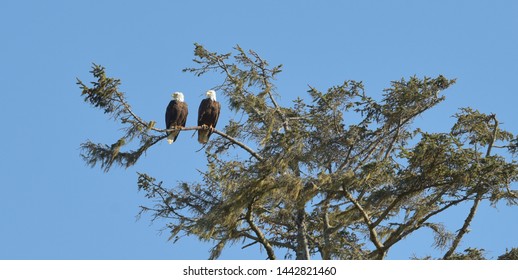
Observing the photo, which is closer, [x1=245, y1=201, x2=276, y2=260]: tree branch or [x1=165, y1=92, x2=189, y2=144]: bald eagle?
[x1=245, y1=201, x2=276, y2=260]: tree branch

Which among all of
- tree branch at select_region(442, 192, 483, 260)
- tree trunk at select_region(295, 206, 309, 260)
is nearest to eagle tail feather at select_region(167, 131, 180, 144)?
tree trunk at select_region(295, 206, 309, 260)

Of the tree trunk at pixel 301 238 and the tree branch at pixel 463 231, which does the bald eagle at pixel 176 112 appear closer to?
the tree trunk at pixel 301 238

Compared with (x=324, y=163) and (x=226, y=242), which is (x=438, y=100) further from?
(x=226, y=242)

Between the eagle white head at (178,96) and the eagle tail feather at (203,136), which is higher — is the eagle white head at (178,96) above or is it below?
above

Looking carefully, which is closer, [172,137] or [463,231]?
[463,231]

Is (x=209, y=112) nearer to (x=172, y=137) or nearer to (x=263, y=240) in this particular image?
(x=172, y=137)

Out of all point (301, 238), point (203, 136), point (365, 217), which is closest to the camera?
point (365, 217)

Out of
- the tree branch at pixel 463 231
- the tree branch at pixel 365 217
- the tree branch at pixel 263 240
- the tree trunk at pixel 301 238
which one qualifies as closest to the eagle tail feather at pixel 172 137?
the tree branch at pixel 263 240

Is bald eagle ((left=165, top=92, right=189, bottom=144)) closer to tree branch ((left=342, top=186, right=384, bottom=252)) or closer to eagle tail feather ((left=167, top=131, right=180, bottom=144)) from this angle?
eagle tail feather ((left=167, top=131, right=180, bottom=144))

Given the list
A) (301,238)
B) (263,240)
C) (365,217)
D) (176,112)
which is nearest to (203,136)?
(176,112)

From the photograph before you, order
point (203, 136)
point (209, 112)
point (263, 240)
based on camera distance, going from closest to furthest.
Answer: point (263, 240) → point (203, 136) → point (209, 112)

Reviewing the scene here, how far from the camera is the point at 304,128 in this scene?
1454 cm
